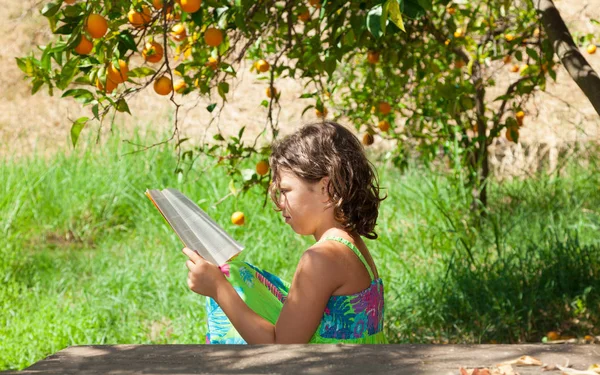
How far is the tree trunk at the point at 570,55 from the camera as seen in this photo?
2451 mm

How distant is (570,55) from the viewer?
255 cm

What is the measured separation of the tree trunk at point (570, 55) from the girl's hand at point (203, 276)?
50.6 inches

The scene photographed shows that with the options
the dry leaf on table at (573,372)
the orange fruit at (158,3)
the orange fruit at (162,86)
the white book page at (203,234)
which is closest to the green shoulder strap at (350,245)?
the white book page at (203,234)

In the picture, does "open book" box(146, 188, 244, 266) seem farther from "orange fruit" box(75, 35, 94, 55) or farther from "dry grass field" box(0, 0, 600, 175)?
"dry grass field" box(0, 0, 600, 175)

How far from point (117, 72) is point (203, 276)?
0.71 m

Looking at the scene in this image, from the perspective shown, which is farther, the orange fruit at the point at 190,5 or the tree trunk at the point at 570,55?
the tree trunk at the point at 570,55

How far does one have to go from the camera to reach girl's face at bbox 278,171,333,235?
6.70ft

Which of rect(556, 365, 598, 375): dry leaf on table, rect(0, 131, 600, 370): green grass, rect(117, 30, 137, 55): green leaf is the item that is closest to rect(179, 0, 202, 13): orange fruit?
rect(117, 30, 137, 55): green leaf

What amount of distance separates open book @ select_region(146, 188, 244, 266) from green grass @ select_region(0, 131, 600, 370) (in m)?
1.60

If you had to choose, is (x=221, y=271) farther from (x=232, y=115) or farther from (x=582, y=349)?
(x=232, y=115)

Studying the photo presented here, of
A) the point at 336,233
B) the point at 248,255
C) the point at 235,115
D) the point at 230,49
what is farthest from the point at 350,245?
the point at 235,115

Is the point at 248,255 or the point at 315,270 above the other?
the point at 248,255

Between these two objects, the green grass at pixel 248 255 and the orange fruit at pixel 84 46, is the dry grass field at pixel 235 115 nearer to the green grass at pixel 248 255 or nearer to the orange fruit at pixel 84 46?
the green grass at pixel 248 255

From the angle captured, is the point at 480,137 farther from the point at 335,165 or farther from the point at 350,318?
the point at 350,318
